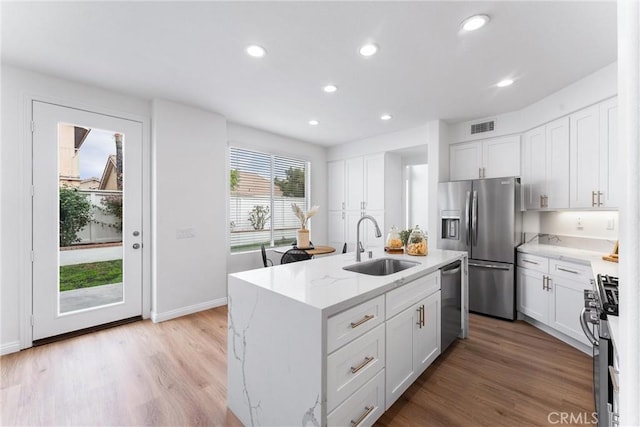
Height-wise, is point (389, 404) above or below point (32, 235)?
below

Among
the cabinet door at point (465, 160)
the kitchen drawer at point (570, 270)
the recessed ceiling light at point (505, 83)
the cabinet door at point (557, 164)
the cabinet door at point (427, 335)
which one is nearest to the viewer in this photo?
the cabinet door at point (427, 335)

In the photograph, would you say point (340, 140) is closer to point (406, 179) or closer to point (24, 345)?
point (406, 179)

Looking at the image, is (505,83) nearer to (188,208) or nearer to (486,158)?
(486,158)

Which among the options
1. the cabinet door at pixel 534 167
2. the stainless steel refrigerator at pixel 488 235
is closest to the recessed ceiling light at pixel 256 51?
the stainless steel refrigerator at pixel 488 235

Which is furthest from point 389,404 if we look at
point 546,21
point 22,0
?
point 22,0

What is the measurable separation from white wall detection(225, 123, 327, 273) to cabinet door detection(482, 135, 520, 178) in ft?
9.78

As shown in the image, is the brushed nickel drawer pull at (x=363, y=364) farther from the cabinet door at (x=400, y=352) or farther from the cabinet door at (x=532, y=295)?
the cabinet door at (x=532, y=295)

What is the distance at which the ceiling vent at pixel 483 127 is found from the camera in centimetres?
391

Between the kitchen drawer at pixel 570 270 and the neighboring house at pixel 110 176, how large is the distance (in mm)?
4993

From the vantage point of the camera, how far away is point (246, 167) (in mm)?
4637

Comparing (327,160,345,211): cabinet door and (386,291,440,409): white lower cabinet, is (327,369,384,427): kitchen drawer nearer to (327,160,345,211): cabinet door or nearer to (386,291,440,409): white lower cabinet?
(386,291,440,409): white lower cabinet

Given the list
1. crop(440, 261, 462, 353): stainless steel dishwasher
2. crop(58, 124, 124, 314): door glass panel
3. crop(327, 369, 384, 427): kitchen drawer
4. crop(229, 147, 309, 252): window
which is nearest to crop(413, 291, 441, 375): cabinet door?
crop(440, 261, 462, 353): stainless steel dishwasher

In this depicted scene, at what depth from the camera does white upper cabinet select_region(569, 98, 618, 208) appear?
2.66m

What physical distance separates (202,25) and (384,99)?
213 centimetres
